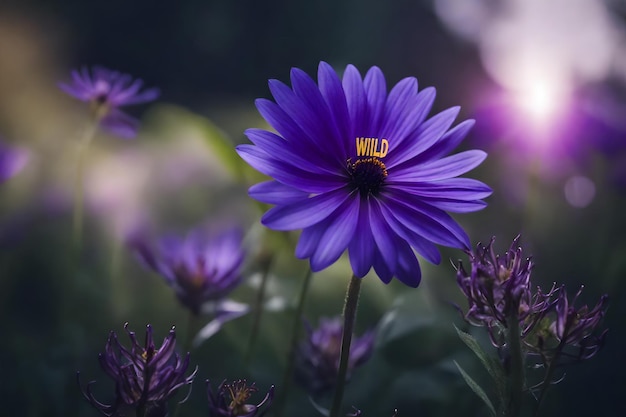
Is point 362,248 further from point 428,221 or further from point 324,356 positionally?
point 324,356

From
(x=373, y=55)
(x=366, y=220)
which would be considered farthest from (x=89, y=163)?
(x=373, y=55)

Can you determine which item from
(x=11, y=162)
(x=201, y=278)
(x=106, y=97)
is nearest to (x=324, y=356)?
(x=201, y=278)

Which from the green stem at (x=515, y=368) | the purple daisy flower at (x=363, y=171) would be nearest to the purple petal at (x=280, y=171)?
the purple daisy flower at (x=363, y=171)

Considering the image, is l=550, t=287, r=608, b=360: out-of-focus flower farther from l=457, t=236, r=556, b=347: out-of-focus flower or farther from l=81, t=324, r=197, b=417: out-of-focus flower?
l=81, t=324, r=197, b=417: out-of-focus flower

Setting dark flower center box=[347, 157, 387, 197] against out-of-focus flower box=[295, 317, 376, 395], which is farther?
out-of-focus flower box=[295, 317, 376, 395]

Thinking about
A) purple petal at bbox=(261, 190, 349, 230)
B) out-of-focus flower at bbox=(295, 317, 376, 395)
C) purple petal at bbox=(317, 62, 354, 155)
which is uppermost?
purple petal at bbox=(317, 62, 354, 155)

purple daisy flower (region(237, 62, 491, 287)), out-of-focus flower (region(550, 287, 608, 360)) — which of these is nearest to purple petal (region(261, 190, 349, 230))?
purple daisy flower (region(237, 62, 491, 287))
